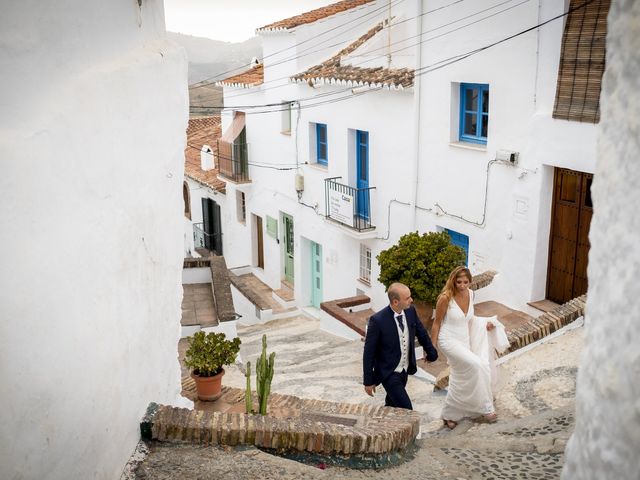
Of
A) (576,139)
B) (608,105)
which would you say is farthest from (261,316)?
(608,105)

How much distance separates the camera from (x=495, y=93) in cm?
1262

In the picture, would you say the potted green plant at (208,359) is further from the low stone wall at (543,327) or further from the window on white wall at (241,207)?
the window on white wall at (241,207)

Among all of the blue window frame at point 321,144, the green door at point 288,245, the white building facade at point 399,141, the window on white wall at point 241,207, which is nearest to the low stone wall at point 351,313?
the white building facade at point 399,141

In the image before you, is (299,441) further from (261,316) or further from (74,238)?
(261,316)

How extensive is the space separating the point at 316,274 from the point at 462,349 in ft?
45.2

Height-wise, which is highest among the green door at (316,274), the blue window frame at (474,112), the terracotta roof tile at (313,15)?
the terracotta roof tile at (313,15)

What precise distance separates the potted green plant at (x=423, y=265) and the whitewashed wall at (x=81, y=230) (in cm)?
606

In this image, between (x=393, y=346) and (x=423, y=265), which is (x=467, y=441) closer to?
(x=393, y=346)

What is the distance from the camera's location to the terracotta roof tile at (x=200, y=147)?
25836 mm

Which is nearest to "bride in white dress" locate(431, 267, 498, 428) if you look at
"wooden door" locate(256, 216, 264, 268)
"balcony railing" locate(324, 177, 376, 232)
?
"balcony railing" locate(324, 177, 376, 232)

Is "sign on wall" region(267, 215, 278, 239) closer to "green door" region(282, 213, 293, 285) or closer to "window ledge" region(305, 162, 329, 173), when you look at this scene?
"green door" region(282, 213, 293, 285)

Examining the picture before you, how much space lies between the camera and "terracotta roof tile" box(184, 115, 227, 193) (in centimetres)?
2584

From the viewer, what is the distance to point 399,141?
51.0 feet

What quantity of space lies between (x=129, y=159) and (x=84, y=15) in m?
1.05
